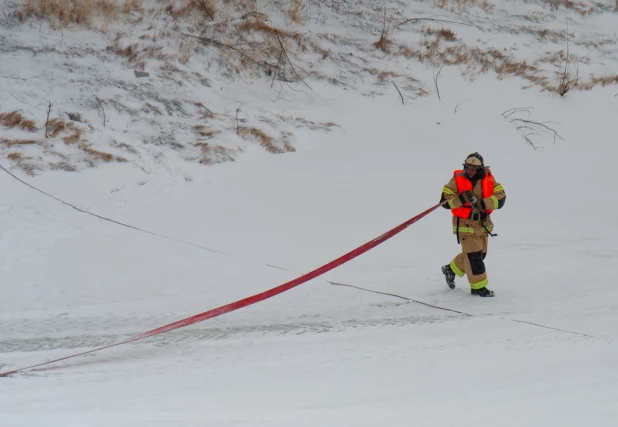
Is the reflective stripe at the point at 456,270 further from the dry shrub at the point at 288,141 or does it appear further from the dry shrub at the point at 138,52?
the dry shrub at the point at 138,52

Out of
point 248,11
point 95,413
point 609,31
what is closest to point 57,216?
point 95,413

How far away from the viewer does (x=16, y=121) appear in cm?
895

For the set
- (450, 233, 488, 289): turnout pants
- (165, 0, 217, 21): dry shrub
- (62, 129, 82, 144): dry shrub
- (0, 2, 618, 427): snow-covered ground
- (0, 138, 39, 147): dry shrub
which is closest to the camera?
(0, 2, 618, 427): snow-covered ground

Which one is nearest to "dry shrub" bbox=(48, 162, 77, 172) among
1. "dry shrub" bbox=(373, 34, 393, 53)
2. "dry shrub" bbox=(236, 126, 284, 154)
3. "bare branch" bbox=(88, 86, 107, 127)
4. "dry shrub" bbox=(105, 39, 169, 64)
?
"bare branch" bbox=(88, 86, 107, 127)

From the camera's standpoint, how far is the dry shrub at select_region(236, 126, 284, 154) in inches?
391

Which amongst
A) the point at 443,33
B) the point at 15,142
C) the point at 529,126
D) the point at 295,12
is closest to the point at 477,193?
the point at 529,126

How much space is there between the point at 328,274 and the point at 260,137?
12.0ft

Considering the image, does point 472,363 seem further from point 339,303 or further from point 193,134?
point 193,134

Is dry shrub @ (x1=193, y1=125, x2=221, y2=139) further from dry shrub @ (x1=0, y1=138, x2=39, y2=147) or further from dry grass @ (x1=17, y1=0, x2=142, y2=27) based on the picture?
dry grass @ (x1=17, y1=0, x2=142, y2=27)

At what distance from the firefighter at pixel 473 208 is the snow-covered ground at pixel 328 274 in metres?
0.32

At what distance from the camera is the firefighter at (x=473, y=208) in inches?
245

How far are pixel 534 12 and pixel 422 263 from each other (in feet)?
33.2

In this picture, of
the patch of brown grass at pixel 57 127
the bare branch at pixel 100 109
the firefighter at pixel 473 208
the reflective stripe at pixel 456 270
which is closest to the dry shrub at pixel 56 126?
the patch of brown grass at pixel 57 127

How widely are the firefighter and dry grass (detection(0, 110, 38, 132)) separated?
6073 mm
